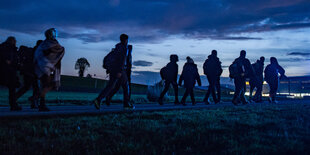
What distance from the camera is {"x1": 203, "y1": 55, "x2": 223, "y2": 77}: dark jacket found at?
13.2 meters

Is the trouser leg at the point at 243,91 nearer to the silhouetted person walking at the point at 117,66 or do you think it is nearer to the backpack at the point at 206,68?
the backpack at the point at 206,68

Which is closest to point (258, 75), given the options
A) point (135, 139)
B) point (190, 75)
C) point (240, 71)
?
Answer: point (240, 71)

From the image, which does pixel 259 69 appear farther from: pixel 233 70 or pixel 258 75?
pixel 233 70

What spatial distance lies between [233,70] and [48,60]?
338 inches

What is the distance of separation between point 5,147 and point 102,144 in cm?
116

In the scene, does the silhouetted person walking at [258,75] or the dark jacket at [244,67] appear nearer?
the dark jacket at [244,67]

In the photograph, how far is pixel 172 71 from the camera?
40.5 ft

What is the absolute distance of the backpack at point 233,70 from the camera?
13008 mm

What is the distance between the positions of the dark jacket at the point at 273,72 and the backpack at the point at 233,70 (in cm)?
283

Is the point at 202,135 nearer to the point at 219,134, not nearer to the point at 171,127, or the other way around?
the point at 219,134

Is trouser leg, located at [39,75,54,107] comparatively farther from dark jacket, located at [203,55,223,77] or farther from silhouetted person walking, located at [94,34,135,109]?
dark jacket, located at [203,55,223,77]

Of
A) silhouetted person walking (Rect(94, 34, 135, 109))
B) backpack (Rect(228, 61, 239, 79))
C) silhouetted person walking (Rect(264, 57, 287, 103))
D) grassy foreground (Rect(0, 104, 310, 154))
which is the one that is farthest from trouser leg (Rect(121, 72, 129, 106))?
silhouetted person walking (Rect(264, 57, 287, 103))

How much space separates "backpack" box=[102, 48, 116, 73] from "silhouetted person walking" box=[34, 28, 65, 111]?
1.43m

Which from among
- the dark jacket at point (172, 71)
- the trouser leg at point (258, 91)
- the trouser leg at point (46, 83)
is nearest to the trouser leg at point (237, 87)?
the trouser leg at point (258, 91)
